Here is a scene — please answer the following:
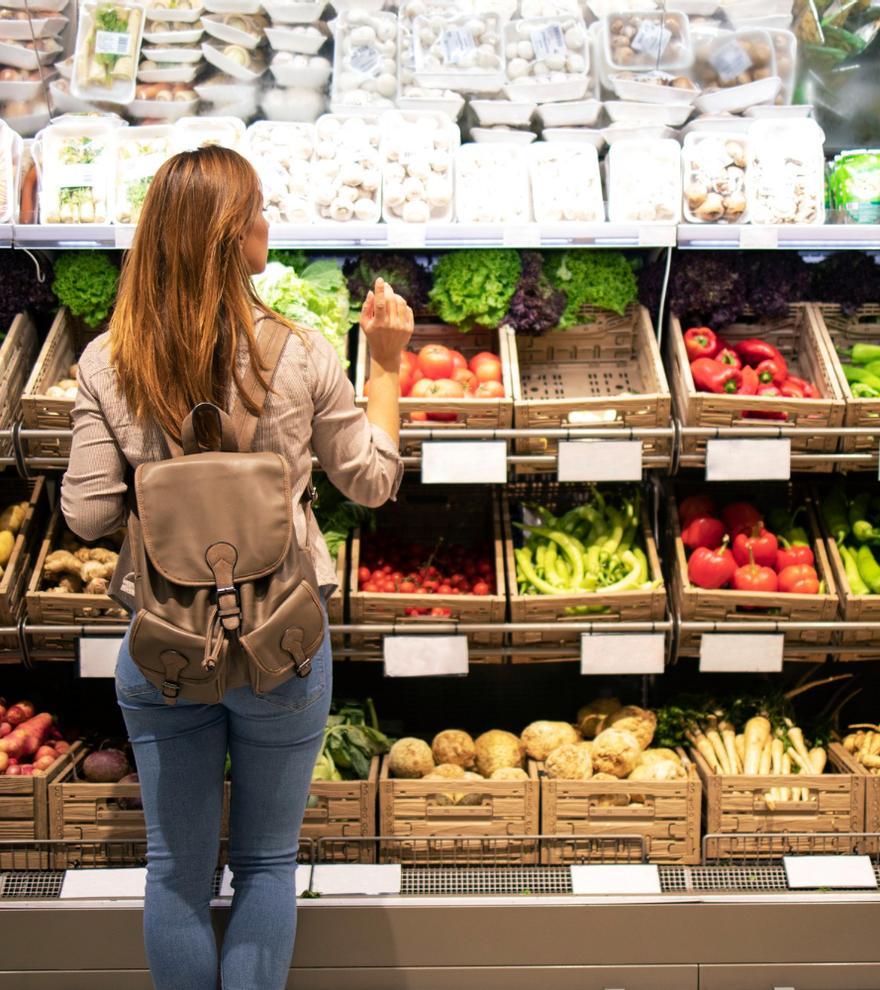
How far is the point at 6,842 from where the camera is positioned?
306 cm

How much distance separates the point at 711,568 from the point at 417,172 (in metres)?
1.43

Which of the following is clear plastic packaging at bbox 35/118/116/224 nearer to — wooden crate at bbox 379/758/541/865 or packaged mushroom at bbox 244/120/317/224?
packaged mushroom at bbox 244/120/317/224

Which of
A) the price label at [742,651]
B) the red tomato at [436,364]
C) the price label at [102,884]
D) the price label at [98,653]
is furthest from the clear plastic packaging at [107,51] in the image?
the price label at [742,651]

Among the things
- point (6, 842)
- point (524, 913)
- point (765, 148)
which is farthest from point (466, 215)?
point (6, 842)

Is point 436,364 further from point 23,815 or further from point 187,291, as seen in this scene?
point 23,815

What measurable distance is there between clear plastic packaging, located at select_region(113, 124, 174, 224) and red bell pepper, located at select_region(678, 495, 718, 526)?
184 centimetres

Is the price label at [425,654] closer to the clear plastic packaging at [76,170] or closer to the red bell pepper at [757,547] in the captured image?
the red bell pepper at [757,547]

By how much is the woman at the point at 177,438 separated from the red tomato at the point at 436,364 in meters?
1.12

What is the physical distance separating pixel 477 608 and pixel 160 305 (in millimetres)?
1513

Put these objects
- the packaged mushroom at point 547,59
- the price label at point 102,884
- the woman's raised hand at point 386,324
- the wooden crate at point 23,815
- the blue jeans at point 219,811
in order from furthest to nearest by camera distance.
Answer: the packaged mushroom at point 547,59 < the wooden crate at point 23,815 < the price label at point 102,884 < the woman's raised hand at point 386,324 < the blue jeans at point 219,811

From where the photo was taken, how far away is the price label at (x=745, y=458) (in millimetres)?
3154

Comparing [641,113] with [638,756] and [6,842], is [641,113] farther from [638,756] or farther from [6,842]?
[6,842]

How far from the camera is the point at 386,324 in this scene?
223 centimetres

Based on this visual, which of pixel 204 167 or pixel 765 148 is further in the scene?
pixel 765 148
